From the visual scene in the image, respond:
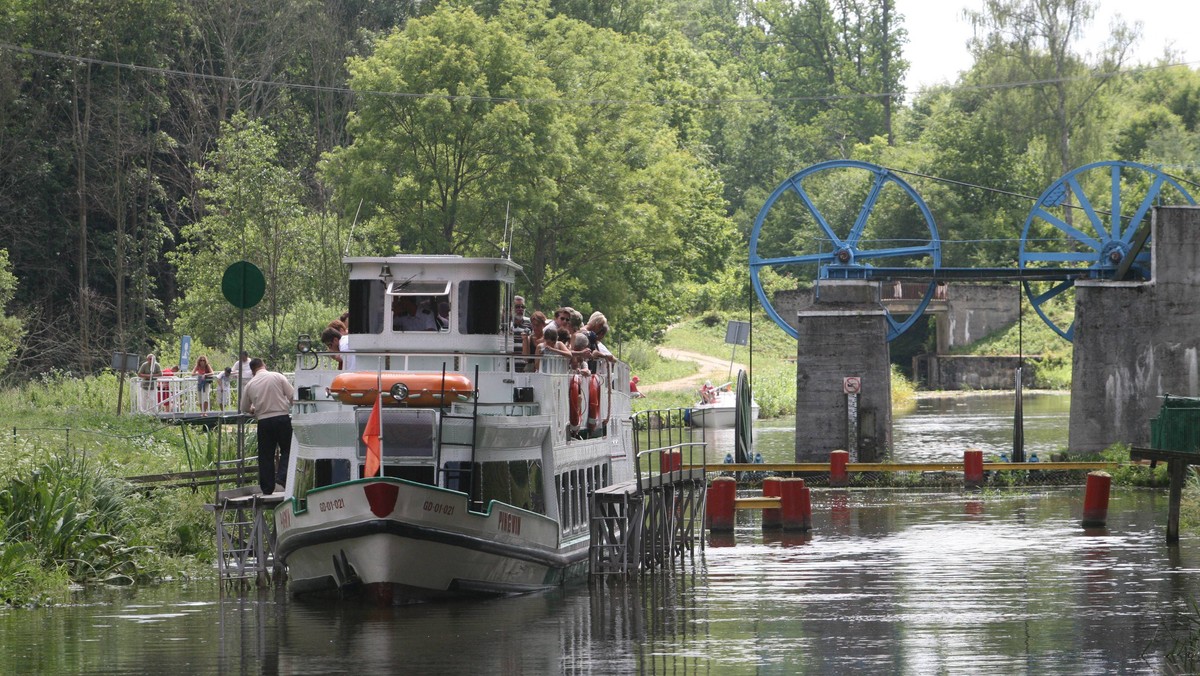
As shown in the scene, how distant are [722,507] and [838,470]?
9.47m

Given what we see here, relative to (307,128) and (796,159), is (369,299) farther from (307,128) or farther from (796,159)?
(796,159)

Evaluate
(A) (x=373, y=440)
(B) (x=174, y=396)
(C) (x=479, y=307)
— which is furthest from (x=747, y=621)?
(B) (x=174, y=396)

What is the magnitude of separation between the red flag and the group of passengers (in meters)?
2.90

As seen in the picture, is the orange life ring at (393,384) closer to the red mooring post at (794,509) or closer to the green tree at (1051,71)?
the red mooring post at (794,509)

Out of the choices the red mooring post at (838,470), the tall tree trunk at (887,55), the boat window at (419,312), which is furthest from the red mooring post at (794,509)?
the tall tree trunk at (887,55)

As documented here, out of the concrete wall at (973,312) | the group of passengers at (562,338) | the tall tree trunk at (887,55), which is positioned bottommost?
the group of passengers at (562,338)

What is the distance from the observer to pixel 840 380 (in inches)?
1839

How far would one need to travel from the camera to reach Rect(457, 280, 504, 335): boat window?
2372cm

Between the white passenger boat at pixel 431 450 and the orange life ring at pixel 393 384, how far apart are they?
19 mm

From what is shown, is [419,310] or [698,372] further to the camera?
[698,372]

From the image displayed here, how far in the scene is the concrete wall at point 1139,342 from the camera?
141 ft

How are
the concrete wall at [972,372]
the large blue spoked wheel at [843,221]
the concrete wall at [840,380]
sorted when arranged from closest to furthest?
the concrete wall at [840,380]
the concrete wall at [972,372]
the large blue spoked wheel at [843,221]

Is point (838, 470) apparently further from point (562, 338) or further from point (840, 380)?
point (562, 338)

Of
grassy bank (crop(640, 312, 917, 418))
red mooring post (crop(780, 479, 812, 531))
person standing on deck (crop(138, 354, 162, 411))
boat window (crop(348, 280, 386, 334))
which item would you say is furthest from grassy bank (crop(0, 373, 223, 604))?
grassy bank (crop(640, 312, 917, 418))
